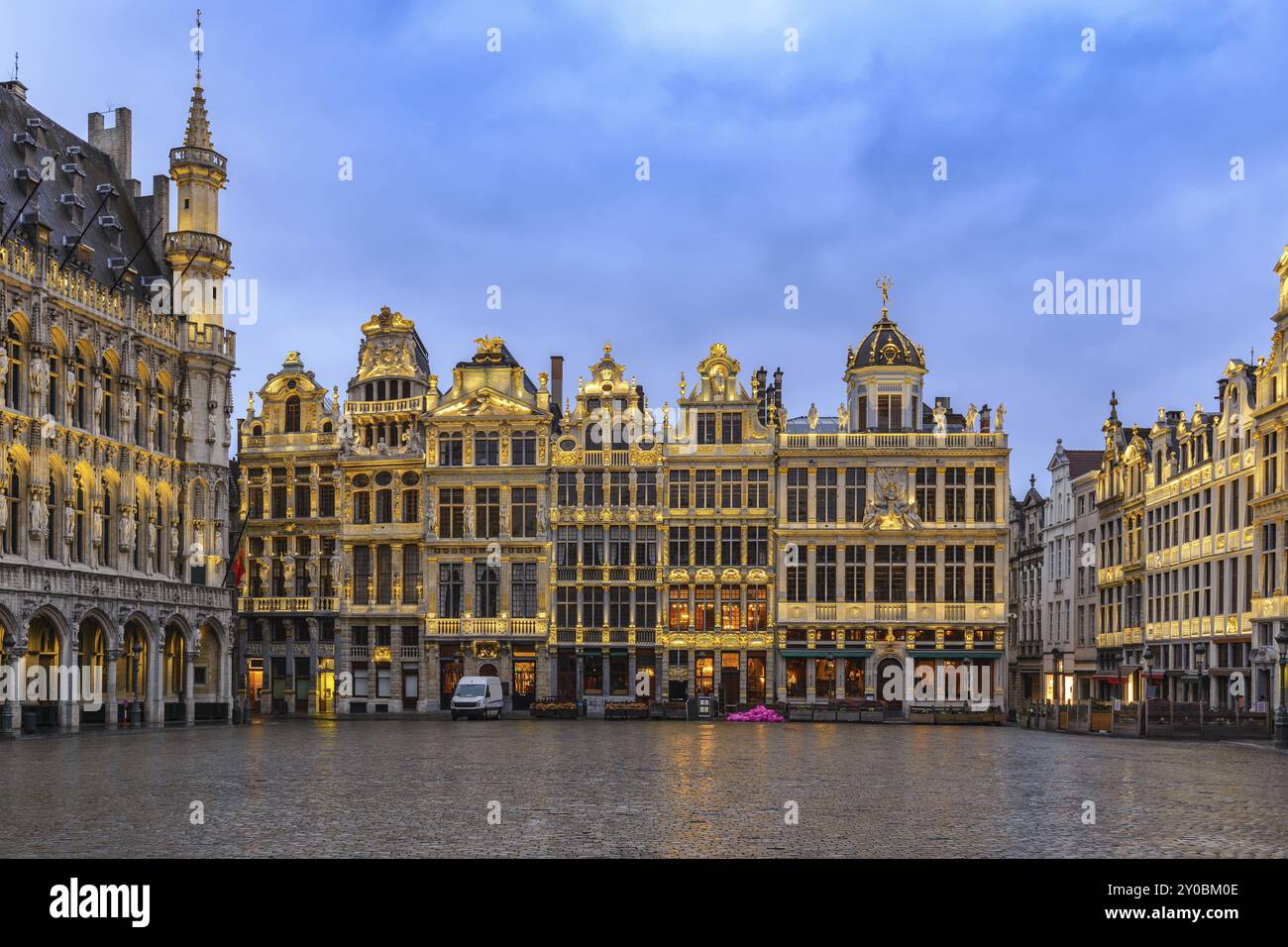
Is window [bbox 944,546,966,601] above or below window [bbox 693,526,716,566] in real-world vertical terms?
below

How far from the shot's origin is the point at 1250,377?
178 feet

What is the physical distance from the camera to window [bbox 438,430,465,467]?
239 ft

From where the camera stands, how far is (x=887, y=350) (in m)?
70.0

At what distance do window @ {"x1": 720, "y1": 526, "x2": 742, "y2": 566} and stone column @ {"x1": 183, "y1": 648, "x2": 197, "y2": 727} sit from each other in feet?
78.7

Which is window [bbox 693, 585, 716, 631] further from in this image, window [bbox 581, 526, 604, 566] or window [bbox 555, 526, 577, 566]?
window [bbox 555, 526, 577, 566]

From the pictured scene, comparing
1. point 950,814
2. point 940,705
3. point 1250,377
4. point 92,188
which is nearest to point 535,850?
point 950,814

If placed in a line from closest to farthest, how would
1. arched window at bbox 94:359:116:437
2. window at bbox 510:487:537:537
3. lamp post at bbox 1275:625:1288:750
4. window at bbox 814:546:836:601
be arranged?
1. lamp post at bbox 1275:625:1288:750
2. arched window at bbox 94:359:116:437
3. window at bbox 814:546:836:601
4. window at bbox 510:487:537:537

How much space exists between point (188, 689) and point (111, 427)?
10126mm

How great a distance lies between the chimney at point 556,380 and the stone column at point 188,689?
2417 centimetres

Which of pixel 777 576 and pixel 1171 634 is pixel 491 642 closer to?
pixel 777 576

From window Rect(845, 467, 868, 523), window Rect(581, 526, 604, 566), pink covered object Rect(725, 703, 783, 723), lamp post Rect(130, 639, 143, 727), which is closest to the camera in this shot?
lamp post Rect(130, 639, 143, 727)

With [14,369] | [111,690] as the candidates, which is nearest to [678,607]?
[111,690]

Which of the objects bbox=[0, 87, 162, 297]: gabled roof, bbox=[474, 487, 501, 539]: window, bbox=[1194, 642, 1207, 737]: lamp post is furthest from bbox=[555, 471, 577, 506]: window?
bbox=[1194, 642, 1207, 737]: lamp post
